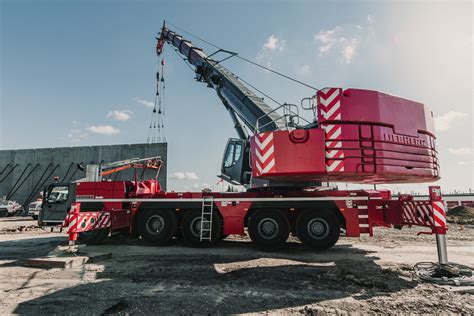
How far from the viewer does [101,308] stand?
168 inches

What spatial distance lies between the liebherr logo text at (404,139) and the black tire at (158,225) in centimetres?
686

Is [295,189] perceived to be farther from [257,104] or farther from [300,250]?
[257,104]

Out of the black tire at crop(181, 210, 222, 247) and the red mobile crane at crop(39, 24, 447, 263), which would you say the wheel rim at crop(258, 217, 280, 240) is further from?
the black tire at crop(181, 210, 222, 247)

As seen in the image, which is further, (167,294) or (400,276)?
(400,276)

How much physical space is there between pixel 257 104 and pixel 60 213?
819 cm

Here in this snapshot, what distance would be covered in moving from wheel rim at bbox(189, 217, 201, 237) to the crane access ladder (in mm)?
292

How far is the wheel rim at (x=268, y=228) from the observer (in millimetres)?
→ 8680

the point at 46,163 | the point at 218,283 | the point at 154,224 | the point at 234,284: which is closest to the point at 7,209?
the point at 46,163

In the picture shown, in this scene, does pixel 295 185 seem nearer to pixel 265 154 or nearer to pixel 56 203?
pixel 265 154

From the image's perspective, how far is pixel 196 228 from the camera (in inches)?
373

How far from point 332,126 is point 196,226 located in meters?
5.66

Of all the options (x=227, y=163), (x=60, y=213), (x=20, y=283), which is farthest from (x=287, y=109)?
(x=60, y=213)

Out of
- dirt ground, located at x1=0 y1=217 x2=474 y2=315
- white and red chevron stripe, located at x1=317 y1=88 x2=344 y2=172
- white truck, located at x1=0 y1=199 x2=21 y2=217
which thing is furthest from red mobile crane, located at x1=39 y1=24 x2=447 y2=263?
white truck, located at x1=0 y1=199 x2=21 y2=217

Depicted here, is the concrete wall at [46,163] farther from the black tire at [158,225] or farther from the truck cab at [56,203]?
the black tire at [158,225]
